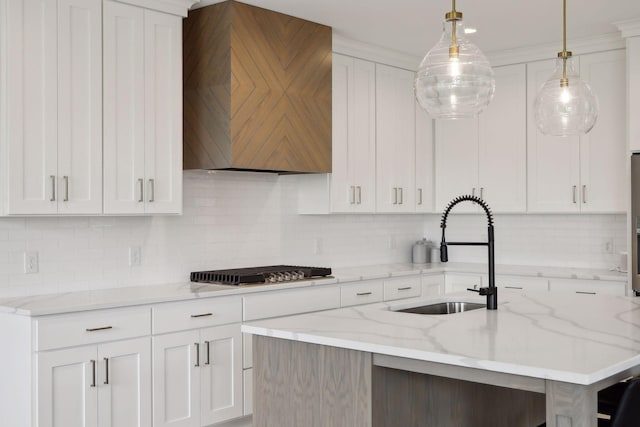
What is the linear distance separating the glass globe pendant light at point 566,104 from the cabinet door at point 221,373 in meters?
2.20

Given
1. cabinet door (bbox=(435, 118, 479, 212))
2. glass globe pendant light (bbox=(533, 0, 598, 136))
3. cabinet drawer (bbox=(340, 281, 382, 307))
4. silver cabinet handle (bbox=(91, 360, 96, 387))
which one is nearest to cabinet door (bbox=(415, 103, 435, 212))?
cabinet door (bbox=(435, 118, 479, 212))

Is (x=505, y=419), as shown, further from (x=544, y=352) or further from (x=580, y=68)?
(x=580, y=68)

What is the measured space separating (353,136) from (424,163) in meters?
1.02

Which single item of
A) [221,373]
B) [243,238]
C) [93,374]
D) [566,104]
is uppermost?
[566,104]

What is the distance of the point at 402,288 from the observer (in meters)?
5.85

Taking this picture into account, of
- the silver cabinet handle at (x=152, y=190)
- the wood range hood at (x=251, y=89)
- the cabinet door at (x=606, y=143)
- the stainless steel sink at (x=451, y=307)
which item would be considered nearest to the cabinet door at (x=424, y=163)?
the cabinet door at (x=606, y=143)

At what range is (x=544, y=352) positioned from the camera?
2.44 metres

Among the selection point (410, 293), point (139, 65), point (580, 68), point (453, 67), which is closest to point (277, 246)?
point (410, 293)

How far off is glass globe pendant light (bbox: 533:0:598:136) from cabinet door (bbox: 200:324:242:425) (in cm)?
220

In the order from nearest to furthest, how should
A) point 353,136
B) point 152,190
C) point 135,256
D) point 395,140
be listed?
point 152,190 → point 135,256 → point 353,136 → point 395,140

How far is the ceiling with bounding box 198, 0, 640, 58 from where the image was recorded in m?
4.81

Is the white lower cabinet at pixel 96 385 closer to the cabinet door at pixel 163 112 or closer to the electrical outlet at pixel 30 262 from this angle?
the electrical outlet at pixel 30 262

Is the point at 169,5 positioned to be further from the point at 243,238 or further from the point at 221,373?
the point at 221,373

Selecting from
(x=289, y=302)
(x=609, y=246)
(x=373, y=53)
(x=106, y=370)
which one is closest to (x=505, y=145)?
(x=609, y=246)
